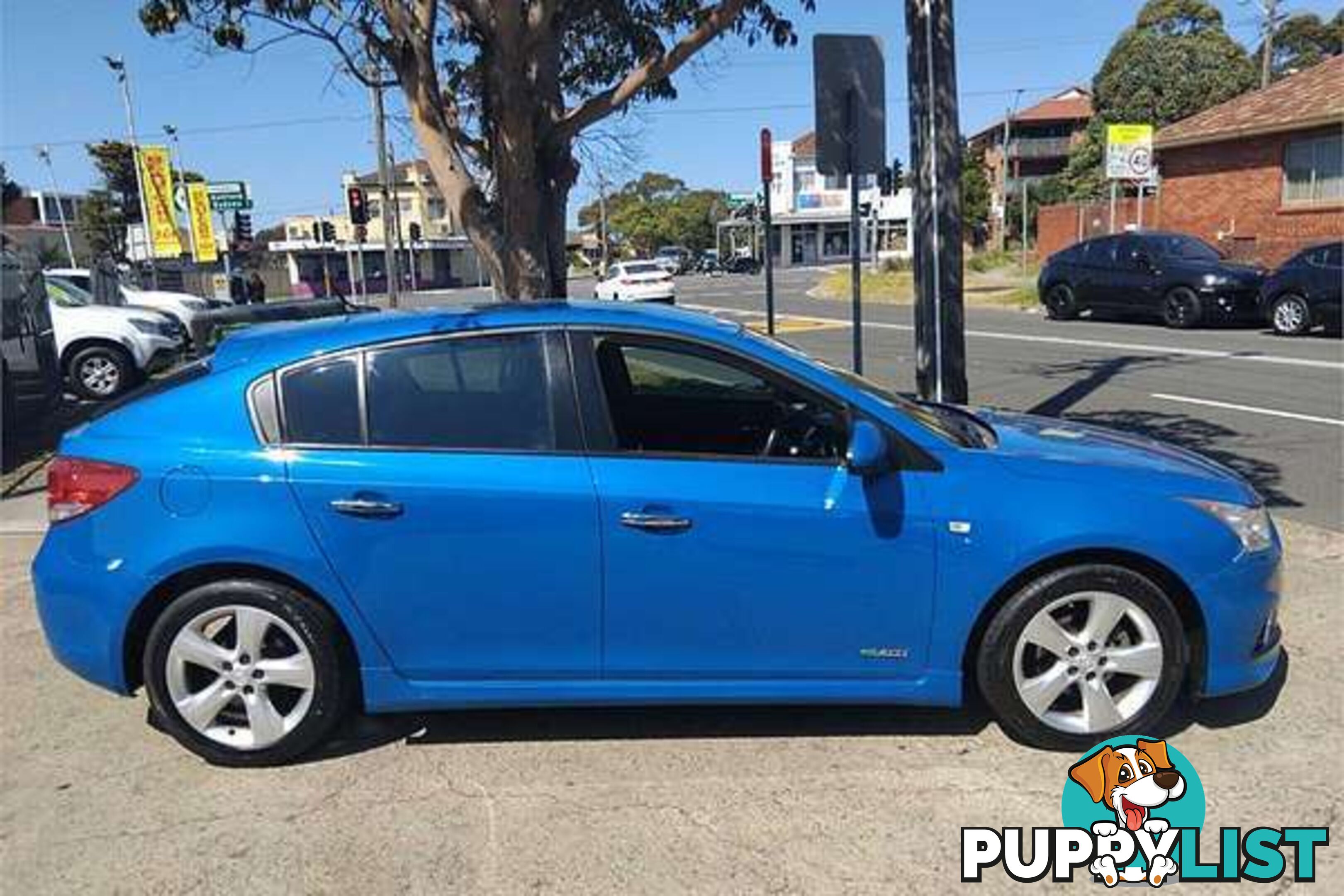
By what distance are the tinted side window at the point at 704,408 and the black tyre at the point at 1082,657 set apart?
850mm

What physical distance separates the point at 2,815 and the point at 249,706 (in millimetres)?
812

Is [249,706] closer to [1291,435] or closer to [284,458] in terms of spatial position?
[284,458]

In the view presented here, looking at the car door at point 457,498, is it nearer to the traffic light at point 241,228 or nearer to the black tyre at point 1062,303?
the black tyre at point 1062,303

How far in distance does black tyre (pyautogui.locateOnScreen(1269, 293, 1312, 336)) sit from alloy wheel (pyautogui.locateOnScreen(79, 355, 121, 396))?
53.5 ft

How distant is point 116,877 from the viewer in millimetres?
3160

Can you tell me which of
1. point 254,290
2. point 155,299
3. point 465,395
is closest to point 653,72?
point 465,395

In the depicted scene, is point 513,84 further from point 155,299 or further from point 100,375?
point 155,299

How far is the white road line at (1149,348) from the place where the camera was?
43.4 feet

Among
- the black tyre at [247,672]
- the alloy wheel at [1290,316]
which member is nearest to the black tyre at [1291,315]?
the alloy wheel at [1290,316]

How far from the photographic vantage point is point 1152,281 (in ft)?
61.3

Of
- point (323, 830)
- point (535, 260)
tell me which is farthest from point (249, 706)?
point (535, 260)

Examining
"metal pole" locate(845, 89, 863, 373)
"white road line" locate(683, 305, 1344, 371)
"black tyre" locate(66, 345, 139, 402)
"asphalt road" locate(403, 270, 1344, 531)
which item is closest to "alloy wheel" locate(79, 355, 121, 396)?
"black tyre" locate(66, 345, 139, 402)

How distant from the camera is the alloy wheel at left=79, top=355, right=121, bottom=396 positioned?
1380cm

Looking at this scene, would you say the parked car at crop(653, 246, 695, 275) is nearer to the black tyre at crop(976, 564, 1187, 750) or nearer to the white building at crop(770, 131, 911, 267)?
the white building at crop(770, 131, 911, 267)
